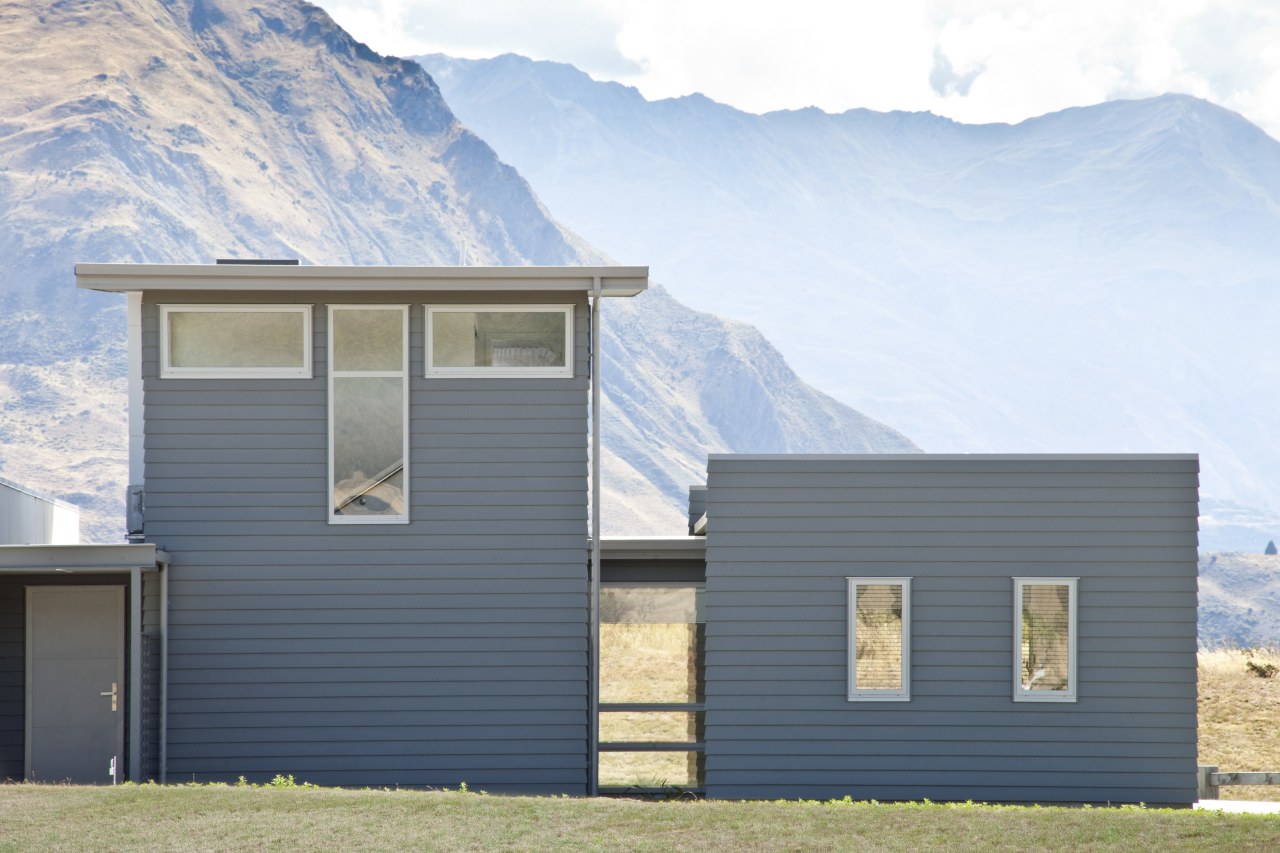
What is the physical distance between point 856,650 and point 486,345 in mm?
4365

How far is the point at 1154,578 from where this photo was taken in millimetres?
13602

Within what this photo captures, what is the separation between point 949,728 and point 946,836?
3236mm

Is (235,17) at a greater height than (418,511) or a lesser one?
greater

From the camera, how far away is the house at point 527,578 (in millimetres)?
13516

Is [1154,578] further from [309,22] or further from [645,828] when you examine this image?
[309,22]

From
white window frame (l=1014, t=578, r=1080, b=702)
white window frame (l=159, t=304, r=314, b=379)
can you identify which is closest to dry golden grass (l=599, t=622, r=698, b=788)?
white window frame (l=1014, t=578, r=1080, b=702)

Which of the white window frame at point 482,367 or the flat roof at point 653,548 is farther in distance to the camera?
the flat roof at point 653,548

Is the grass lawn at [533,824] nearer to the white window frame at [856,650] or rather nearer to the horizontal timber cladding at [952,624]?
the horizontal timber cladding at [952,624]

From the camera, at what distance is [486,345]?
1391 centimetres

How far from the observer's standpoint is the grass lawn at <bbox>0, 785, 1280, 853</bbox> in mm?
9852

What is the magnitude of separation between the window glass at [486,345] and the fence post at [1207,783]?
7220 millimetres

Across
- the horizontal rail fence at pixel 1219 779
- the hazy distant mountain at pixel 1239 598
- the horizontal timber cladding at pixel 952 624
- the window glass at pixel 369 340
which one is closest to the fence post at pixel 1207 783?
the horizontal rail fence at pixel 1219 779

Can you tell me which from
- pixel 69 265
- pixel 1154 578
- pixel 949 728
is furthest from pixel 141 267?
pixel 69 265

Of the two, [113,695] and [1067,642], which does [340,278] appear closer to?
[113,695]
